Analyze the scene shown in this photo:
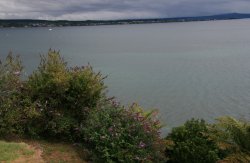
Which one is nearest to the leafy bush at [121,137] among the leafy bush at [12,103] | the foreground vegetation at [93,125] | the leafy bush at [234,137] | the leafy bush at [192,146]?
the foreground vegetation at [93,125]

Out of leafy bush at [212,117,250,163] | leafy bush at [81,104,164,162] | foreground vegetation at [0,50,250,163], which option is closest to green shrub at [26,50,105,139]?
foreground vegetation at [0,50,250,163]

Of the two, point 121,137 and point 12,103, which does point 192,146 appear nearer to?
point 121,137

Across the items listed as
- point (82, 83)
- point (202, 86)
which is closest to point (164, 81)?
point (202, 86)

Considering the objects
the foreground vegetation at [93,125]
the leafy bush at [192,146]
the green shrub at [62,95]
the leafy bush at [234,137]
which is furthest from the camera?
the green shrub at [62,95]

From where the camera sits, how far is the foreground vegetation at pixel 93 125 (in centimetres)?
923

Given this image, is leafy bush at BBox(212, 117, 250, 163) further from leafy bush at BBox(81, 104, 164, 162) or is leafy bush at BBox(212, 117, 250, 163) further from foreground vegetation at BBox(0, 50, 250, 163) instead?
leafy bush at BBox(81, 104, 164, 162)

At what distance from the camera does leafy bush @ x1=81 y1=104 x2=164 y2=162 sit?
29.5 feet

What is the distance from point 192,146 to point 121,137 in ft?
6.42

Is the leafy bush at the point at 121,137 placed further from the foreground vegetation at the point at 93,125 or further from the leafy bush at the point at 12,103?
the leafy bush at the point at 12,103

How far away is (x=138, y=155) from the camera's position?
9008mm

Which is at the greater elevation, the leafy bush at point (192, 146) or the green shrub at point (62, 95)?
the green shrub at point (62, 95)

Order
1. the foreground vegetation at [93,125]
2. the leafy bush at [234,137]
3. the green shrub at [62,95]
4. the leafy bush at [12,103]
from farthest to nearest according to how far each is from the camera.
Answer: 1. the green shrub at [62,95]
2. the leafy bush at [12,103]
3. the leafy bush at [234,137]
4. the foreground vegetation at [93,125]

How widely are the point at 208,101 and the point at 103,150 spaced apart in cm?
1871

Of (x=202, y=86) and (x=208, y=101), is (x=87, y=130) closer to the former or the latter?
(x=208, y=101)
